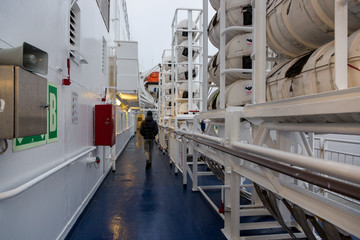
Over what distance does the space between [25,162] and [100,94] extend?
11.2 feet

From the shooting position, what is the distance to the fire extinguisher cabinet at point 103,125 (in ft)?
14.1

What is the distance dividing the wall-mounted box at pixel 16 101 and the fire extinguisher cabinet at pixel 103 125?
2.86m

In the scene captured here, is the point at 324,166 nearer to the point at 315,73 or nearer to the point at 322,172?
the point at 322,172

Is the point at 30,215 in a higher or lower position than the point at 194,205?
higher

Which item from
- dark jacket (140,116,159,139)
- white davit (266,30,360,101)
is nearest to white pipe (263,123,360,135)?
white davit (266,30,360,101)

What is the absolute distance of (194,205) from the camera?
3.93 meters

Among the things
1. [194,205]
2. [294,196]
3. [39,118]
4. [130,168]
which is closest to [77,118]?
[39,118]

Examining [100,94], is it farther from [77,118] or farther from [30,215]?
[30,215]

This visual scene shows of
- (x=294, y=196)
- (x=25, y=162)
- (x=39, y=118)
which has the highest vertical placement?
(x=39, y=118)

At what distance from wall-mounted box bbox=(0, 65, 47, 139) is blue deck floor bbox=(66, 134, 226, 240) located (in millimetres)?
2041

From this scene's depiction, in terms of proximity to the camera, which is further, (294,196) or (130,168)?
(130,168)

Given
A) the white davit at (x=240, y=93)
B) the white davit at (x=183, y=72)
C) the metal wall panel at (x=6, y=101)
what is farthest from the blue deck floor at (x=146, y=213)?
the white davit at (x=183, y=72)

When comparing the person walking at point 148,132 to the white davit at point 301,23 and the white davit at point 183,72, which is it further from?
the white davit at point 301,23

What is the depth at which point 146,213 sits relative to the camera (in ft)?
11.8
